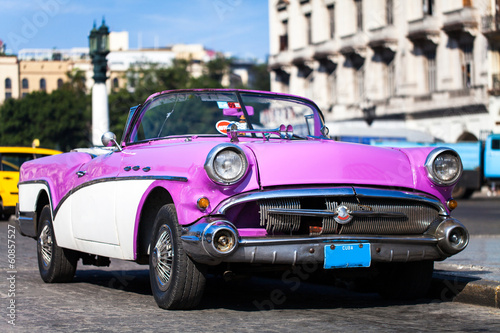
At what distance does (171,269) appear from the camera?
6.04 metres

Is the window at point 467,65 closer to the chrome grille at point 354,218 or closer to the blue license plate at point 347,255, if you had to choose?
the chrome grille at point 354,218

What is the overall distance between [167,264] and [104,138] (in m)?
1.67

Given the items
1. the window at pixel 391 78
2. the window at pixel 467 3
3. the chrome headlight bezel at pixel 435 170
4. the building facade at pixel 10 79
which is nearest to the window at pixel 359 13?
the window at pixel 391 78

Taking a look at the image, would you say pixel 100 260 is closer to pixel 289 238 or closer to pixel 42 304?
pixel 42 304

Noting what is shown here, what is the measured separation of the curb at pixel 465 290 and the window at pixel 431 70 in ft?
133

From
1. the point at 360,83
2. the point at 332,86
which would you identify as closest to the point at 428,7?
the point at 360,83

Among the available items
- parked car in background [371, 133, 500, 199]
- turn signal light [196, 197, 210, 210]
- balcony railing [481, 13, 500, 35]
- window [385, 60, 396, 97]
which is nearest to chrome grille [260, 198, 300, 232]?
turn signal light [196, 197, 210, 210]

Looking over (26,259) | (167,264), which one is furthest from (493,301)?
(26,259)

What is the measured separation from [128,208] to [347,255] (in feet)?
5.80

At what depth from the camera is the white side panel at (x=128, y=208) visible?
21.4 ft

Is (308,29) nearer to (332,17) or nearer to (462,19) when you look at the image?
(332,17)

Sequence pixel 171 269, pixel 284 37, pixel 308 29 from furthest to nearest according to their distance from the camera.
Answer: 1. pixel 284 37
2. pixel 308 29
3. pixel 171 269

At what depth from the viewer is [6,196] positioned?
65.6 feet

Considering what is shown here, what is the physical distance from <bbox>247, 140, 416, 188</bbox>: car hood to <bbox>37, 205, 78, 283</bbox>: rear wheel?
2.79m
